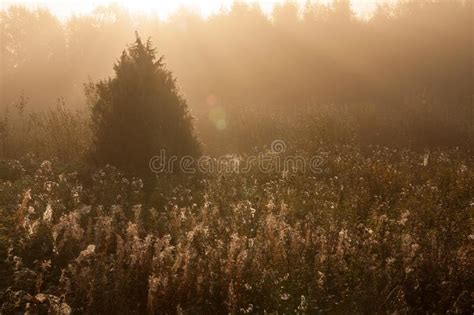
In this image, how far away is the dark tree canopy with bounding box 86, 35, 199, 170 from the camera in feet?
37.3

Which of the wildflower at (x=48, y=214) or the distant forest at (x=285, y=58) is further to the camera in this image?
the distant forest at (x=285, y=58)

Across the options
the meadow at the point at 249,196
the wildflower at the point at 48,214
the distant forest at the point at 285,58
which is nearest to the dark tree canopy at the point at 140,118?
the meadow at the point at 249,196

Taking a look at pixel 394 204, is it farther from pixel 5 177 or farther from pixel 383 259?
pixel 5 177

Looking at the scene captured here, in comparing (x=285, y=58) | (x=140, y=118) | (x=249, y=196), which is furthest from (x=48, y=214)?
(x=285, y=58)

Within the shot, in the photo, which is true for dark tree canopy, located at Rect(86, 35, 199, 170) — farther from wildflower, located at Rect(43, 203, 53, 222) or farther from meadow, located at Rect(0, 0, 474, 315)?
wildflower, located at Rect(43, 203, 53, 222)

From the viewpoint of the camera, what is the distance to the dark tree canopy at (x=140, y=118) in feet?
37.3

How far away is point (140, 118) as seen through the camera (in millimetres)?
11492

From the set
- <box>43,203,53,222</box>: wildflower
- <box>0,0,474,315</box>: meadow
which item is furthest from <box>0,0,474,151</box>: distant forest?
<box>43,203,53,222</box>: wildflower

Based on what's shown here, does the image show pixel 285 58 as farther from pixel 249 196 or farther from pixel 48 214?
pixel 48 214

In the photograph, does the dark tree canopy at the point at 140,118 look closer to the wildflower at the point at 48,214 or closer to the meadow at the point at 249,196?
the meadow at the point at 249,196

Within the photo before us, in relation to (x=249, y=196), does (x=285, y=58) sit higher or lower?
higher

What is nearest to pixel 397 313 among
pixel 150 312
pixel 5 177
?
pixel 150 312

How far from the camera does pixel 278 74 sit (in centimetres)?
2961

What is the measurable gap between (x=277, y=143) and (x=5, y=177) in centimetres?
891
